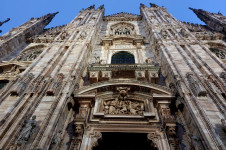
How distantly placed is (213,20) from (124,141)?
17953mm

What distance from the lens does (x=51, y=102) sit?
694 cm

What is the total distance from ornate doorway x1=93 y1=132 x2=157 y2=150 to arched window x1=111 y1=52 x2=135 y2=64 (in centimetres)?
701

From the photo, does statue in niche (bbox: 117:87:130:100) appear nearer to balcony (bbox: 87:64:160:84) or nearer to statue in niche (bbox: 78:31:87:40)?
balcony (bbox: 87:64:160:84)

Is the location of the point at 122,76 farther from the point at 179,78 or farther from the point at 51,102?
the point at 51,102

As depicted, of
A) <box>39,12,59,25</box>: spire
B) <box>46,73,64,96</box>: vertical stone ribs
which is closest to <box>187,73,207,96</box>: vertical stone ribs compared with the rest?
<box>46,73,64,96</box>: vertical stone ribs

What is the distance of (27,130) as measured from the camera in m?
5.50

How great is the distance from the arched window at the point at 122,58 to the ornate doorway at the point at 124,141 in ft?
23.0

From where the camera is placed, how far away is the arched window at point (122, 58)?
1330cm

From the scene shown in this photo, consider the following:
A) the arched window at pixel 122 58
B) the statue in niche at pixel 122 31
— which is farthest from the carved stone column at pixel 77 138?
the statue in niche at pixel 122 31

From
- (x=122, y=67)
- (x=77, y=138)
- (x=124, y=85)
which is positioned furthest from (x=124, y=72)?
(x=77, y=138)

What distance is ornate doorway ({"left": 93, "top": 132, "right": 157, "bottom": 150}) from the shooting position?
6917 millimetres

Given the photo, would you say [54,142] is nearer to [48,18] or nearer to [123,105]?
[123,105]

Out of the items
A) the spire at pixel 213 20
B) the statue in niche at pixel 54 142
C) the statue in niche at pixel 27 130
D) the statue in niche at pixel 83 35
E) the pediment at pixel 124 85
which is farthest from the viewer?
the spire at pixel 213 20

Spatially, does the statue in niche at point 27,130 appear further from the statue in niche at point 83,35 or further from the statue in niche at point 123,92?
the statue in niche at point 83,35
